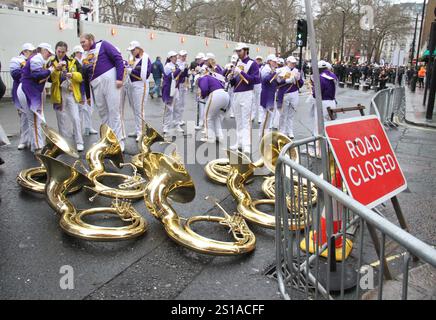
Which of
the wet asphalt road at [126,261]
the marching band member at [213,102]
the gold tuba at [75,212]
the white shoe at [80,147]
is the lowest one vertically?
the wet asphalt road at [126,261]

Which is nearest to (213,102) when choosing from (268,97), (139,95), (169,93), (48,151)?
(268,97)

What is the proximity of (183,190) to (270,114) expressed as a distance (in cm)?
540

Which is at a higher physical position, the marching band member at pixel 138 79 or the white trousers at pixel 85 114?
the marching band member at pixel 138 79

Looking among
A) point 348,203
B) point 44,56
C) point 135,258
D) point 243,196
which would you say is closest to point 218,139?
A: point 44,56

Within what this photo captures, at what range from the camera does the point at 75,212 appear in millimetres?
4188

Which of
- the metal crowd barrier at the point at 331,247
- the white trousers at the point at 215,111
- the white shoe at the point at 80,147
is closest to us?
the metal crowd barrier at the point at 331,247

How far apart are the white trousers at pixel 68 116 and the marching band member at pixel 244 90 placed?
3.14 metres

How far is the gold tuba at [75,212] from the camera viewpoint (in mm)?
3822

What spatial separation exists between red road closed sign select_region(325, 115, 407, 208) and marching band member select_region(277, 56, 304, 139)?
240 inches

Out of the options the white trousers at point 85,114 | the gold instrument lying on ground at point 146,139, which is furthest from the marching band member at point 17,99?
the gold instrument lying on ground at point 146,139

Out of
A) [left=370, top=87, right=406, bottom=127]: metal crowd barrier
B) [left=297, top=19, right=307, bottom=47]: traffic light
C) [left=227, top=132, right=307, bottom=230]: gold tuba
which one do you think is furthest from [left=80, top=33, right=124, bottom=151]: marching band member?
[left=297, top=19, right=307, bottom=47]: traffic light

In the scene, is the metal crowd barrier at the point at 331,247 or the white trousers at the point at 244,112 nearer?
the metal crowd barrier at the point at 331,247

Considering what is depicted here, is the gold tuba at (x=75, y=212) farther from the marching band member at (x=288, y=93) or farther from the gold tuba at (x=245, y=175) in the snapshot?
the marching band member at (x=288, y=93)

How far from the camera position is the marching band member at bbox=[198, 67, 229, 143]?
27.8 feet
